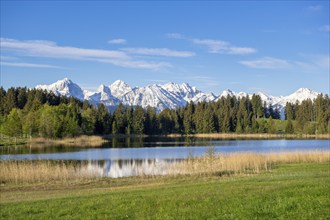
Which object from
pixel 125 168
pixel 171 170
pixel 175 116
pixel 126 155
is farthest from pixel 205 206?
pixel 175 116

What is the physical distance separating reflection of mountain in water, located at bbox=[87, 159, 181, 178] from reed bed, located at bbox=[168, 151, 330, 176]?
1937mm

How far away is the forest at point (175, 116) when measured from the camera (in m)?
117

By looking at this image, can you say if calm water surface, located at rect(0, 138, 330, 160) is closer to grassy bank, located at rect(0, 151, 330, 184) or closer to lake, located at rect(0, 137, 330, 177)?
lake, located at rect(0, 137, 330, 177)

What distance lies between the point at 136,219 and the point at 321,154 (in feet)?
101

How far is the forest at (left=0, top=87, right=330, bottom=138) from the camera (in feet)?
385

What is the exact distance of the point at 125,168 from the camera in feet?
134

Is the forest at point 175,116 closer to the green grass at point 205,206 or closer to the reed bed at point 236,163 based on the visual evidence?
the reed bed at point 236,163

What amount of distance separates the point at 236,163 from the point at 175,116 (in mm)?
117446

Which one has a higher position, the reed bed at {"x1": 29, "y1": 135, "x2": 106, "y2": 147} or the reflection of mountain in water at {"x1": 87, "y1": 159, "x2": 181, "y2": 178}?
the reed bed at {"x1": 29, "y1": 135, "x2": 106, "y2": 147}

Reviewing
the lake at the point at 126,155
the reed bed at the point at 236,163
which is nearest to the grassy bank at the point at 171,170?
the reed bed at the point at 236,163

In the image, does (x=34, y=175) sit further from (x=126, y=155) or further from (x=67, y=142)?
(x=67, y=142)

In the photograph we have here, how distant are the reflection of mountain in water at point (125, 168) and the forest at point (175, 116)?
49.3 metres

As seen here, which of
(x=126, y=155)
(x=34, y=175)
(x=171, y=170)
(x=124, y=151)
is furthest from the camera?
(x=124, y=151)

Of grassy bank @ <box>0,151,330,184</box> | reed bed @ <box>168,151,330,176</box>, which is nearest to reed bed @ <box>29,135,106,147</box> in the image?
reed bed @ <box>168,151,330,176</box>
